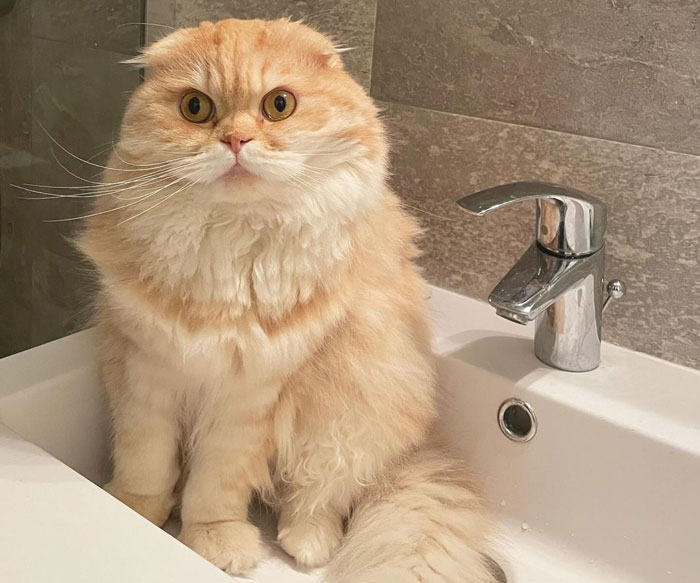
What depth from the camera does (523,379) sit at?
3.60 feet

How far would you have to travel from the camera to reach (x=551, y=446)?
1.07 metres

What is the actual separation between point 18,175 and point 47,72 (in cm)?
16

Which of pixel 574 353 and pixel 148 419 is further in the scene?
pixel 574 353

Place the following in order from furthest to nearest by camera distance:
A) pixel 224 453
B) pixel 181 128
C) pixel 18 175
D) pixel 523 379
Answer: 1. pixel 18 175
2. pixel 523 379
3. pixel 224 453
4. pixel 181 128

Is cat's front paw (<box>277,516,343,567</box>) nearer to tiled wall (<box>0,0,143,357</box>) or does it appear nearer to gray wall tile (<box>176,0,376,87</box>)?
tiled wall (<box>0,0,143,357</box>)

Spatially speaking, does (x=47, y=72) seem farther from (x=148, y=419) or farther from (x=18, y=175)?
(x=148, y=419)

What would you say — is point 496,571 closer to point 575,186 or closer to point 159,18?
point 575,186

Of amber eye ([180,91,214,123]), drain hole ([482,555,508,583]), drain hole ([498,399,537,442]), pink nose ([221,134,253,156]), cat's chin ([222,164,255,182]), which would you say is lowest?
drain hole ([482,555,508,583])

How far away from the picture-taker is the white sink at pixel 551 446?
0.98m

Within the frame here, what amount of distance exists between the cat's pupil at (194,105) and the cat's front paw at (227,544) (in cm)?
51

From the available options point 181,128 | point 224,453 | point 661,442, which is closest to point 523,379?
point 661,442

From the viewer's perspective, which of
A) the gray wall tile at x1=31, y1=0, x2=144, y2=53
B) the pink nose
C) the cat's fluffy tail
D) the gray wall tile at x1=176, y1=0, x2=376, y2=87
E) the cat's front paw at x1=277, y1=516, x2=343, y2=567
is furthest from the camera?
the gray wall tile at x1=176, y1=0, x2=376, y2=87

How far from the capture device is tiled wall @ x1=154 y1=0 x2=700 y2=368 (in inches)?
42.0

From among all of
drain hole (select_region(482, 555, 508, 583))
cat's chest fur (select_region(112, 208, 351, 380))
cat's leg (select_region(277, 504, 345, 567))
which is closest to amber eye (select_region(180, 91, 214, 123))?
cat's chest fur (select_region(112, 208, 351, 380))
